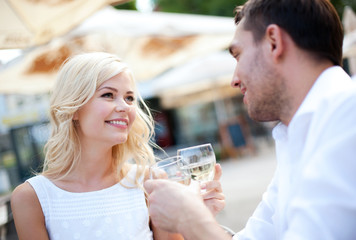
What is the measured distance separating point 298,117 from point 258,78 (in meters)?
0.26

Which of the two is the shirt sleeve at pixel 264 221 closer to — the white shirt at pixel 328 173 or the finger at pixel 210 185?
the finger at pixel 210 185

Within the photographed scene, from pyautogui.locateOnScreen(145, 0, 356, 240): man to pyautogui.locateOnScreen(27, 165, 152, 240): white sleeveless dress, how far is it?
2.76 feet

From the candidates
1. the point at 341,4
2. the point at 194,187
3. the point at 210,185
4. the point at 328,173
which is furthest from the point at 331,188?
the point at 341,4

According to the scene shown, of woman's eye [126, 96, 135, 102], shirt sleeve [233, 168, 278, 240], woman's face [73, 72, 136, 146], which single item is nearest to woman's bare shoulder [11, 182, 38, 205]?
woman's face [73, 72, 136, 146]

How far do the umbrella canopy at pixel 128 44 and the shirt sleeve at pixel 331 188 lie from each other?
13.9ft

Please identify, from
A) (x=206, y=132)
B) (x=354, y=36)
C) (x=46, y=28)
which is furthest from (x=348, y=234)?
(x=206, y=132)

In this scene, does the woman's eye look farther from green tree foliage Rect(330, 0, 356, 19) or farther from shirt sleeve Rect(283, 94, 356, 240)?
green tree foliage Rect(330, 0, 356, 19)

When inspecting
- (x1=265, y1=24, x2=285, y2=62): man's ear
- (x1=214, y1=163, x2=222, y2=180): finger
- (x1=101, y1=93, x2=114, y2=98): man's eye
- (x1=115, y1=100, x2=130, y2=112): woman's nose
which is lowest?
(x1=214, y1=163, x2=222, y2=180): finger

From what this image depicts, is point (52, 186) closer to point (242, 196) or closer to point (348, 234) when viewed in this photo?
point (348, 234)

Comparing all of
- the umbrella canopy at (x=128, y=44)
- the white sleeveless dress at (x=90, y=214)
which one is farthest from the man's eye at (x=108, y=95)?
the umbrella canopy at (x=128, y=44)

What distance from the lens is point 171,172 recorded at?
1465mm

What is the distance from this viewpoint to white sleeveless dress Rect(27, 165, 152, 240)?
207cm

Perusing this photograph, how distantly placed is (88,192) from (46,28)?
66.5 inches

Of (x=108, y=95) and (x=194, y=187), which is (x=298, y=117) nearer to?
(x=194, y=187)
